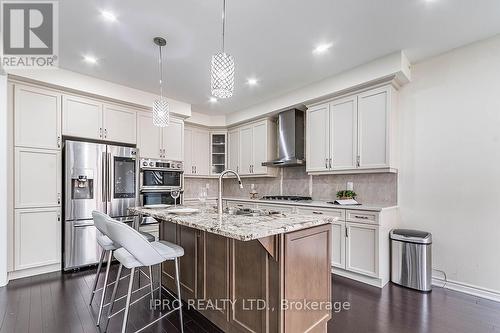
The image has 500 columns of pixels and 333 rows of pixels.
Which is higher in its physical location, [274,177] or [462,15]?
[462,15]

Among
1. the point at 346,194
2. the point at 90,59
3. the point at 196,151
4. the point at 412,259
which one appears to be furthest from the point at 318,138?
the point at 90,59

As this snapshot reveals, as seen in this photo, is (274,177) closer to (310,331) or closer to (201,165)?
(201,165)

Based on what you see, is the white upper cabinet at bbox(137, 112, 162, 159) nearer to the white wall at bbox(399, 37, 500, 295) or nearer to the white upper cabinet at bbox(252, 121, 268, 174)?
the white upper cabinet at bbox(252, 121, 268, 174)

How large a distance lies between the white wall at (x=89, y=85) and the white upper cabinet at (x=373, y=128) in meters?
3.22

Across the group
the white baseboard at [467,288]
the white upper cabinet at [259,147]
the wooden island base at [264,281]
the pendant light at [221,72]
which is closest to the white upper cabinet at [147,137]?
the white upper cabinet at [259,147]

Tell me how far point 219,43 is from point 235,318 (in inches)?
107

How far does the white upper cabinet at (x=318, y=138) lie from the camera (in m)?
3.77

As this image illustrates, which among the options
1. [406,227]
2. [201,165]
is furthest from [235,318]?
[201,165]

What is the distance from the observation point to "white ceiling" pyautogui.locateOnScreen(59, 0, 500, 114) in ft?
7.11

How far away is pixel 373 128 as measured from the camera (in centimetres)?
325

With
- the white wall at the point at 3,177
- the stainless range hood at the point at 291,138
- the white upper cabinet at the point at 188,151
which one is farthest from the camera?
the white upper cabinet at the point at 188,151

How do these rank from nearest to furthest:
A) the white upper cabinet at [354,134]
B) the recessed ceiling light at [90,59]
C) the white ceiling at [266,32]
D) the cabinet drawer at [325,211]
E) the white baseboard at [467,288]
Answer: the white ceiling at [266,32] < the white baseboard at [467,288] < the recessed ceiling light at [90,59] < the white upper cabinet at [354,134] < the cabinet drawer at [325,211]

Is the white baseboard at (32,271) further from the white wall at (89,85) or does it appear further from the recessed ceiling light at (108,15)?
the recessed ceiling light at (108,15)

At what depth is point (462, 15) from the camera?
2.28 metres
